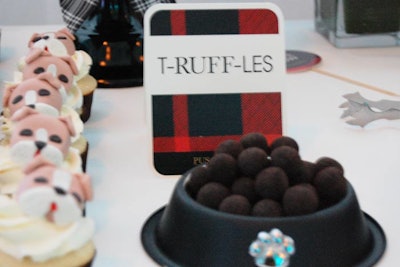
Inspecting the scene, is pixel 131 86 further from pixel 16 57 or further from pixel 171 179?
pixel 171 179

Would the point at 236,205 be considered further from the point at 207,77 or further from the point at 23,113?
the point at 207,77

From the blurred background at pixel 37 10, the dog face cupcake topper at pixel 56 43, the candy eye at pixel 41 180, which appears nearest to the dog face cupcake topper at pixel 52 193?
the candy eye at pixel 41 180

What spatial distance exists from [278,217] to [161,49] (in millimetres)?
368

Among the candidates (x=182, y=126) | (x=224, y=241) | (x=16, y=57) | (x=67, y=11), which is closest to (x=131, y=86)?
(x=67, y=11)

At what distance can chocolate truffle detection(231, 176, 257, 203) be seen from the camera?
67 centimetres

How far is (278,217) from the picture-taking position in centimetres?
65

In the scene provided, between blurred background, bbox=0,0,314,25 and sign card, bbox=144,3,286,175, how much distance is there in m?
1.91

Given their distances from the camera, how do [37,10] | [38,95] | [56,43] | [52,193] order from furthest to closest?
[37,10]
[56,43]
[38,95]
[52,193]

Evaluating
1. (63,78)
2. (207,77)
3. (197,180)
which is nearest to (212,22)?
(207,77)

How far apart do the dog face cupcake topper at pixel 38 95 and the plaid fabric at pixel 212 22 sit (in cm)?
16

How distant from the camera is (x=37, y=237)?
607 mm

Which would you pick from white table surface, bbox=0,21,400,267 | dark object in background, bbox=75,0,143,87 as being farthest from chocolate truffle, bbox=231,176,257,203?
dark object in background, bbox=75,0,143,87

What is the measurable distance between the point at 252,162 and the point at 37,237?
0.20m

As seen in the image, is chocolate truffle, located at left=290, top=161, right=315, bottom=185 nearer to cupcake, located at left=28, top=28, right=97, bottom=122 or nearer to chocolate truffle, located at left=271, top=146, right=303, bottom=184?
chocolate truffle, located at left=271, top=146, right=303, bottom=184
